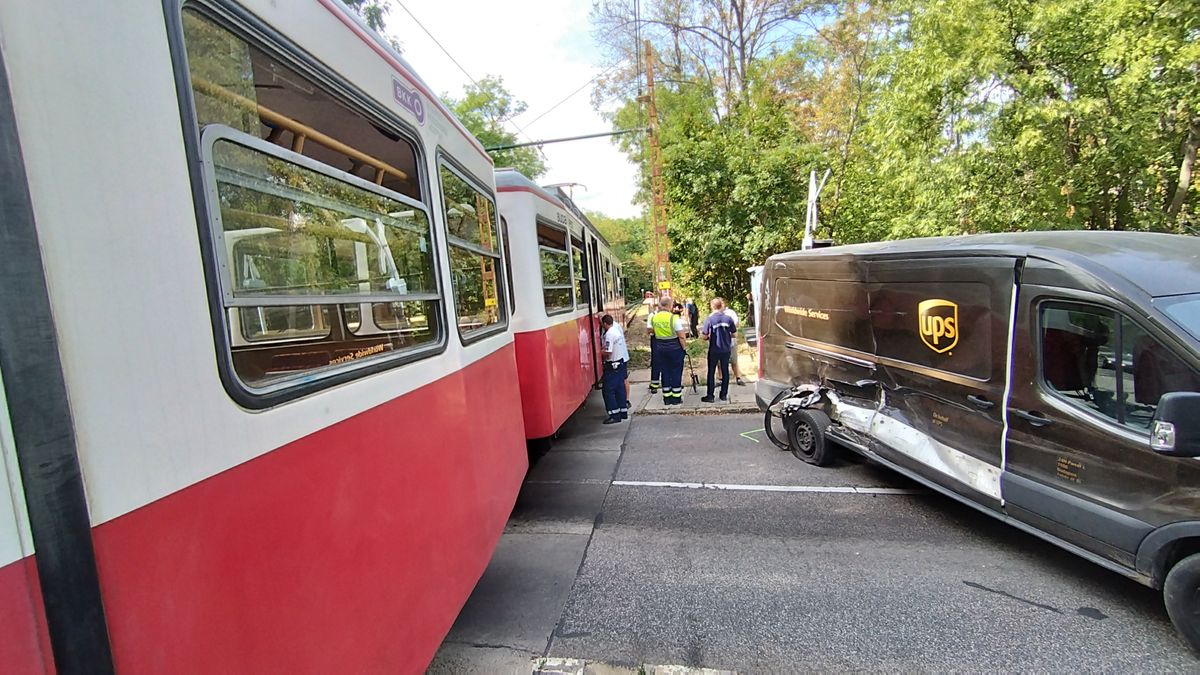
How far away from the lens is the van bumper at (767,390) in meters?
6.18

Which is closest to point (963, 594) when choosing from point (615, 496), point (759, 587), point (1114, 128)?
point (759, 587)

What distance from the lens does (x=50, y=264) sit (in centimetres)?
94

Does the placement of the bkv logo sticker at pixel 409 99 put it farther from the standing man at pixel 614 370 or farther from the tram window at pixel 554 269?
the standing man at pixel 614 370

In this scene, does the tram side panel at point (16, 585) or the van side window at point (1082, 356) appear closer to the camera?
the tram side panel at point (16, 585)

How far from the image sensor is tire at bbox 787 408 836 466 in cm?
554

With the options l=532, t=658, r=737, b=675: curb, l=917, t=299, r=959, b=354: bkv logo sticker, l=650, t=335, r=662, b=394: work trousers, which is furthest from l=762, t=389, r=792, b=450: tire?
l=532, t=658, r=737, b=675: curb

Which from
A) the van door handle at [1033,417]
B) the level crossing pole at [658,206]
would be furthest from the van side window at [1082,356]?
the level crossing pole at [658,206]

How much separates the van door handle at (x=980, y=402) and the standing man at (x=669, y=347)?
14.6 feet

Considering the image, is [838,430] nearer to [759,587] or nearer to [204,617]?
[759,587]

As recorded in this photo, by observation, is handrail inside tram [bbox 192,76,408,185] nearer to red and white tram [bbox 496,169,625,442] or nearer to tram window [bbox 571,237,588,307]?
red and white tram [bbox 496,169,625,442]

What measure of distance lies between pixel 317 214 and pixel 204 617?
132 cm

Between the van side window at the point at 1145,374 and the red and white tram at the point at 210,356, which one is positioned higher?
the red and white tram at the point at 210,356

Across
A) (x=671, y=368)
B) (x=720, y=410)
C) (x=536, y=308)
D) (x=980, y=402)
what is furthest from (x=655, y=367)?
(x=980, y=402)

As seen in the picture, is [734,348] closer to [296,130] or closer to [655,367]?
[655,367]
